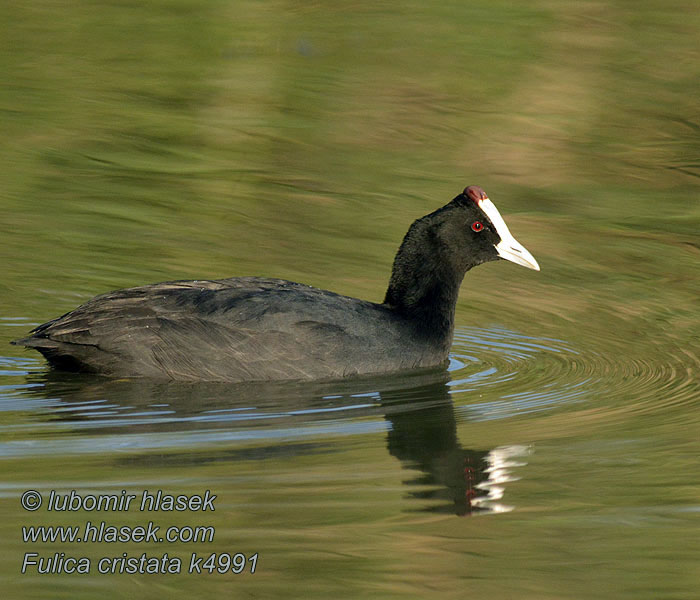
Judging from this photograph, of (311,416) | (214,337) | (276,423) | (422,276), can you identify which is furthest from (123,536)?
(422,276)

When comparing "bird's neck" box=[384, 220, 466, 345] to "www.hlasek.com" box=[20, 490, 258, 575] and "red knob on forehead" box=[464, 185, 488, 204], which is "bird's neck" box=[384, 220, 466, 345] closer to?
"red knob on forehead" box=[464, 185, 488, 204]

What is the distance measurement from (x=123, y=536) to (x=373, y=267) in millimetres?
4434

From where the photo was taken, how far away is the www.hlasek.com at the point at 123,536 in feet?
14.6

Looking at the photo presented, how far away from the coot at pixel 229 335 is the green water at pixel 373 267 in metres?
0.11

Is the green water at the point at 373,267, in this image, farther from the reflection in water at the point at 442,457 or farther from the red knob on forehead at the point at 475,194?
the red knob on forehead at the point at 475,194

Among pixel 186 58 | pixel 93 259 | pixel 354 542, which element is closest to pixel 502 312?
pixel 93 259

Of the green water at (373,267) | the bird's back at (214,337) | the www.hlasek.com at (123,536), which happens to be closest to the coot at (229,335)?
the bird's back at (214,337)

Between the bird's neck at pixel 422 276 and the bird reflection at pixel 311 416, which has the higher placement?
the bird's neck at pixel 422 276

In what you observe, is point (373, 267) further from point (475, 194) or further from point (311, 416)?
point (311, 416)

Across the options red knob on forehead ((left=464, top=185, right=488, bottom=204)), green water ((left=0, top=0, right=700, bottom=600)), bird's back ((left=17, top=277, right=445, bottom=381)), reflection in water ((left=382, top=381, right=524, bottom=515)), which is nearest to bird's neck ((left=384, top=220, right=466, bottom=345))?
red knob on forehead ((left=464, top=185, right=488, bottom=204))

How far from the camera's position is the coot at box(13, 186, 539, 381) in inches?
267

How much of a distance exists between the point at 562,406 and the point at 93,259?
11.1 feet

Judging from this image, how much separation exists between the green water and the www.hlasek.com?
1.3 inches

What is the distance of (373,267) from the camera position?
888 cm
